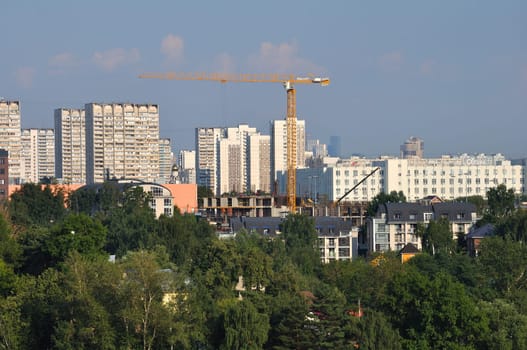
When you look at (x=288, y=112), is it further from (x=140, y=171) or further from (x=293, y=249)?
(x=293, y=249)

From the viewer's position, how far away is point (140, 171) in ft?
239

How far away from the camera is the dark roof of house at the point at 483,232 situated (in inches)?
1430

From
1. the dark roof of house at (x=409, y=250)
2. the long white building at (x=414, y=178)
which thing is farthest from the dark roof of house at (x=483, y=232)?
the long white building at (x=414, y=178)

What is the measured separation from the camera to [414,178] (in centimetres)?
6662

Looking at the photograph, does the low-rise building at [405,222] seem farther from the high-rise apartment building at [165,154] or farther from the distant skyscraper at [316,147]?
the distant skyscraper at [316,147]

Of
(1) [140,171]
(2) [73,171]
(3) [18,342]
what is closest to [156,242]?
(3) [18,342]

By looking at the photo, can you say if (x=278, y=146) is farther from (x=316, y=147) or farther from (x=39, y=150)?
(x=316, y=147)

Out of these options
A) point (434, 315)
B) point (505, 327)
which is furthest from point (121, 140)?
point (434, 315)

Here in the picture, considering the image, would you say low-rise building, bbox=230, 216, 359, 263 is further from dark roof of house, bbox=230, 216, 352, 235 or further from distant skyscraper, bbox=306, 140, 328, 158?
distant skyscraper, bbox=306, 140, 328, 158

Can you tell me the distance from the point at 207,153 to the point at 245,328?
76.0 m

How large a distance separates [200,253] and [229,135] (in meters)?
65.9

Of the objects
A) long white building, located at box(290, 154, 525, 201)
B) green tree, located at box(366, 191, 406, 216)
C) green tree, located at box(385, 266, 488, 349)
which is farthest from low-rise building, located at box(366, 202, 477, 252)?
long white building, located at box(290, 154, 525, 201)

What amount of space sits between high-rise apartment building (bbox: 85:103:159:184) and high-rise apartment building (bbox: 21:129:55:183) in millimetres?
13198

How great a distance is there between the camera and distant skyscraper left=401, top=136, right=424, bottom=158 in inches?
4178
